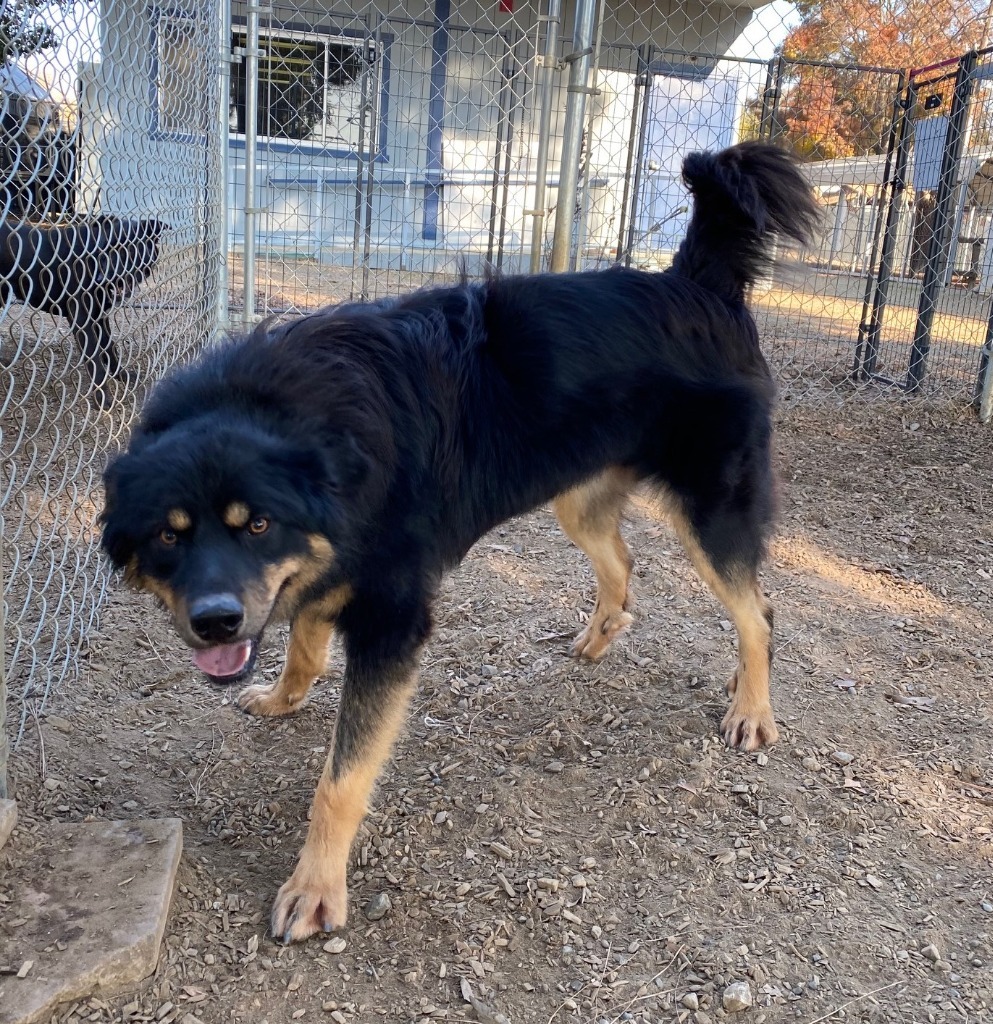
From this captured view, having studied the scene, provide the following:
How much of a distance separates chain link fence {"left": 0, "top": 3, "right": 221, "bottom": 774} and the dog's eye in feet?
1.92

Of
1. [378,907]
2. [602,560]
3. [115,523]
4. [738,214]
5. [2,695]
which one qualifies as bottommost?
[378,907]

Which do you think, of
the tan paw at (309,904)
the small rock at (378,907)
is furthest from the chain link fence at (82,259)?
the small rock at (378,907)

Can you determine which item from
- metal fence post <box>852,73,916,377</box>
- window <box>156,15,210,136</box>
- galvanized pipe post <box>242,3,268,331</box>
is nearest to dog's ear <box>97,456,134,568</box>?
window <box>156,15,210,136</box>

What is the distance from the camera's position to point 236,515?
2.09 m

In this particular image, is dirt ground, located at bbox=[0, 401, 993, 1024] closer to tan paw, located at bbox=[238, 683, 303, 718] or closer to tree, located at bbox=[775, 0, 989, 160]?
tan paw, located at bbox=[238, 683, 303, 718]

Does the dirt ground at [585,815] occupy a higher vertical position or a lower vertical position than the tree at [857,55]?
lower

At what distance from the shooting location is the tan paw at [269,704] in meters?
3.16

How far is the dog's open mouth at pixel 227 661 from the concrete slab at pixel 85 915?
448 mm

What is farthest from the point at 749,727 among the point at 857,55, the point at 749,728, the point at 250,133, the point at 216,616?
the point at 857,55

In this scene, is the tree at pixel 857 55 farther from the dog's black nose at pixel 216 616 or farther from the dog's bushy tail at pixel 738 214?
the dog's black nose at pixel 216 616

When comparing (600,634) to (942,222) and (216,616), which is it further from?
(942,222)

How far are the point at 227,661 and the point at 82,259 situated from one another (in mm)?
2652

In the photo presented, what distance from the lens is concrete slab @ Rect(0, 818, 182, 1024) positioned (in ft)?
6.17

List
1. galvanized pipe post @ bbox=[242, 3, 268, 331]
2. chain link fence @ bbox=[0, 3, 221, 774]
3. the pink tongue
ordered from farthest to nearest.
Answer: galvanized pipe post @ bbox=[242, 3, 268, 331] < chain link fence @ bbox=[0, 3, 221, 774] < the pink tongue
